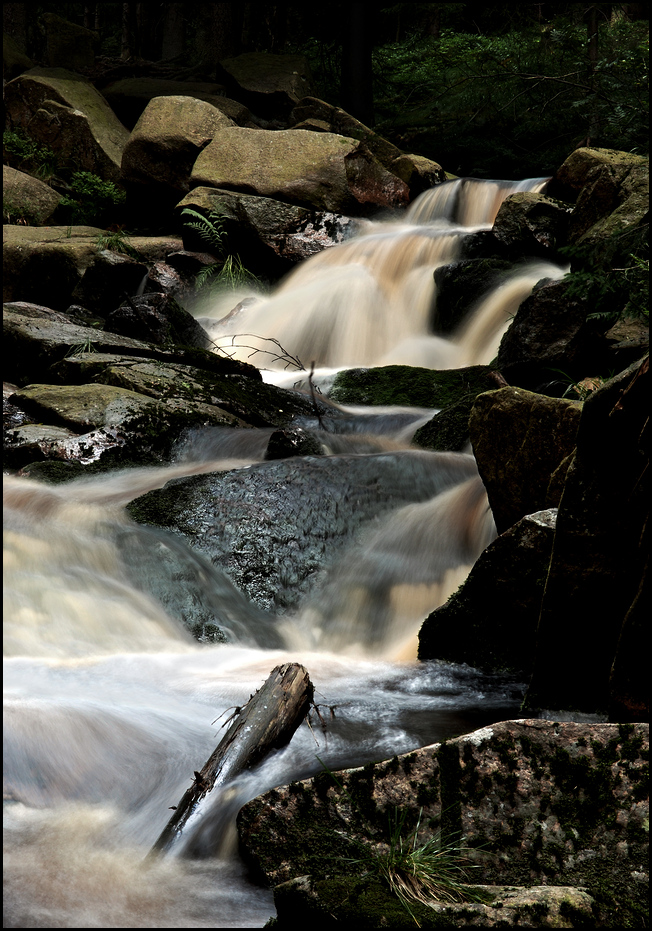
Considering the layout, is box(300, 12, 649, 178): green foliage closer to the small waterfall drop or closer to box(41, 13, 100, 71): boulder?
the small waterfall drop

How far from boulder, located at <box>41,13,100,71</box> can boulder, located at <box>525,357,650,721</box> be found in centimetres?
1922

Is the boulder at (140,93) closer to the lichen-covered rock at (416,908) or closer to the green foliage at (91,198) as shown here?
the green foliage at (91,198)

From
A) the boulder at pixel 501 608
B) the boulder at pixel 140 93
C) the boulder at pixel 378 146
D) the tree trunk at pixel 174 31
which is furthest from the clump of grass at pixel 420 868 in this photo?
the tree trunk at pixel 174 31

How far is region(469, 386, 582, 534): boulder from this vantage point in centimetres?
401

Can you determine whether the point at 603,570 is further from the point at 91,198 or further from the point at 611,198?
the point at 91,198

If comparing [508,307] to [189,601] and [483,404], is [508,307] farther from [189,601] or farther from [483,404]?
[189,601]

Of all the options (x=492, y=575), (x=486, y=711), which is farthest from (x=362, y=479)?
(x=486, y=711)

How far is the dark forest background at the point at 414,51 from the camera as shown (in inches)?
458

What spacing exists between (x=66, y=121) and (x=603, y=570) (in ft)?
49.2

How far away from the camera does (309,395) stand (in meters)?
8.09

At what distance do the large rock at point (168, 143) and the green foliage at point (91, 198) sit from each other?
51 cm

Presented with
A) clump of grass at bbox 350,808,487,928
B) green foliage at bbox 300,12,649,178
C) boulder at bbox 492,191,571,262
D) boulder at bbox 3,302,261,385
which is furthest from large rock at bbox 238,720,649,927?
boulder at bbox 492,191,571,262

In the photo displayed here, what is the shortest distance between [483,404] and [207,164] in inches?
408

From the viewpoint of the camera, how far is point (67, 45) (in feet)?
59.6
